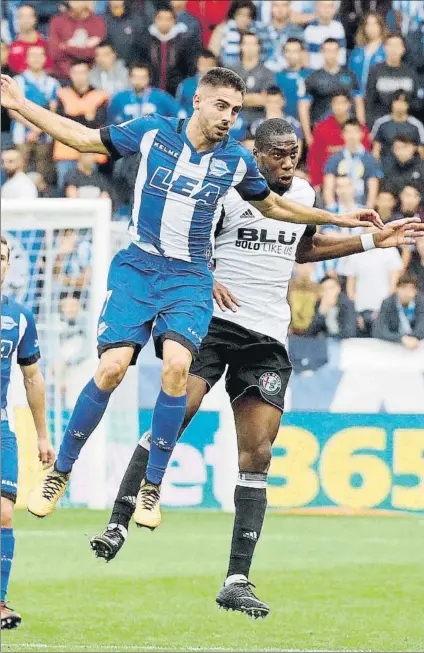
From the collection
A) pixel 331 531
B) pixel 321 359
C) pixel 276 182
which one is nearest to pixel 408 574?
pixel 331 531

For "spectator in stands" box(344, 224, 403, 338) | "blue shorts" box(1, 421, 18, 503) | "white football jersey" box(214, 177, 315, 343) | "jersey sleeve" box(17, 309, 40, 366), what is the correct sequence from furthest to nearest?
"spectator in stands" box(344, 224, 403, 338)
"jersey sleeve" box(17, 309, 40, 366)
"blue shorts" box(1, 421, 18, 503)
"white football jersey" box(214, 177, 315, 343)

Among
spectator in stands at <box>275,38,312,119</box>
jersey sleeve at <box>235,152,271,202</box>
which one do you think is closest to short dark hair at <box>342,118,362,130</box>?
spectator in stands at <box>275,38,312,119</box>

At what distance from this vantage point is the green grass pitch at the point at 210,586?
30.1 feet

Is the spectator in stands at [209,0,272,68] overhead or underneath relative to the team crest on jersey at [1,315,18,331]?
overhead

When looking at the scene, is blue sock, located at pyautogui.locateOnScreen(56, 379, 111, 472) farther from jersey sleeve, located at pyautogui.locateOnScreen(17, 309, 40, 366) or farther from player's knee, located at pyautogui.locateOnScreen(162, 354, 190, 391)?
jersey sleeve, located at pyautogui.locateOnScreen(17, 309, 40, 366)

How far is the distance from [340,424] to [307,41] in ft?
18.8

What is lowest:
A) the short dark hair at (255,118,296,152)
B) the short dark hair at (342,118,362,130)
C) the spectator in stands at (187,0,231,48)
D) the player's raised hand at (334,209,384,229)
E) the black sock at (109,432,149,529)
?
the black sock at (109,432,149,529)

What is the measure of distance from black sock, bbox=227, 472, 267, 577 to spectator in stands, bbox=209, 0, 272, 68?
1022 cm

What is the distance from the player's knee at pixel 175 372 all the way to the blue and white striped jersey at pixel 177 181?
0.59 metres

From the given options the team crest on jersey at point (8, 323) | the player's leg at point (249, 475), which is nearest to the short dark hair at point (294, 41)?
the team crest on jersey at point (8, 323)

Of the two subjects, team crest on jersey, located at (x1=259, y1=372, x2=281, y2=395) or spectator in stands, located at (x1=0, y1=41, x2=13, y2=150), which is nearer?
team crest on jersey, located at (x1=259, y1=372, x2=281, y2=395)

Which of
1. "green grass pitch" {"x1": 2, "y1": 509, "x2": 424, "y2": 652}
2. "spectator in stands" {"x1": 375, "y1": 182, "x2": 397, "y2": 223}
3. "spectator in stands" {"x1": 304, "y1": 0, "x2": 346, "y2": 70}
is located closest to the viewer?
"green grass pitch" {"x1": 2, "y1": 509, "x2": 424, "y2": 652}

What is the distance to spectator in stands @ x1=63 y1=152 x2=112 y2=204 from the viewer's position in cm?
1694

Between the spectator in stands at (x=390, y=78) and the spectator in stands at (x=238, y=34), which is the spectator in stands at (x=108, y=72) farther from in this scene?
the spectator in stands at (x=390, y=78)
